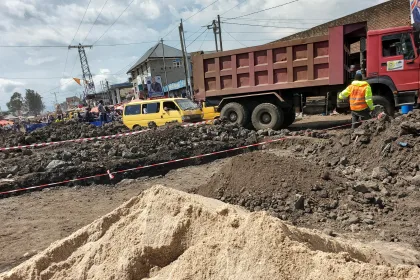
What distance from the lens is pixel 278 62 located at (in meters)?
10.9

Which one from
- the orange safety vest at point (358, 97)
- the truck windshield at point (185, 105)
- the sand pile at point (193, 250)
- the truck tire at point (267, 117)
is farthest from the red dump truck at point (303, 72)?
the sand pile at point (193, 250)

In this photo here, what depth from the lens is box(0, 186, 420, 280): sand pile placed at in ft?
6.73

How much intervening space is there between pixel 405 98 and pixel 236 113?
5.32 metres

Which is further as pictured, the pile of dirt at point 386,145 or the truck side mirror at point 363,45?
the truck side mirror at point 363,45

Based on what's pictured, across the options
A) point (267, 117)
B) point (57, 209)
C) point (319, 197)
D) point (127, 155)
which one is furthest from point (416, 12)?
point (57, 209)

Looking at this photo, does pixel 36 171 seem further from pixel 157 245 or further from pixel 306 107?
pixel 306 107

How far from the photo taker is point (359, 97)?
26.5ft

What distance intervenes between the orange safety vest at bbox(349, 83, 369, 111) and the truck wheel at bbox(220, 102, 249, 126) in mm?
4265

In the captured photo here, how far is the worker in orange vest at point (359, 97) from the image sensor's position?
26.0 feet

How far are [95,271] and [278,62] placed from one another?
9628mm

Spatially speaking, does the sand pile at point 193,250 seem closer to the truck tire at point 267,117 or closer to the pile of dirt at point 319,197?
the pile of dirt at point 319,197

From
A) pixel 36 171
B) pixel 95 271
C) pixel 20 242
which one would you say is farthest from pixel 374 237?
pixel 36 171

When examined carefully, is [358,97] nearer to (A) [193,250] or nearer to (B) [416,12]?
(A) [193,250]

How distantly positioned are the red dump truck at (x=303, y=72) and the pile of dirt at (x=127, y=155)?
4.97 feet
